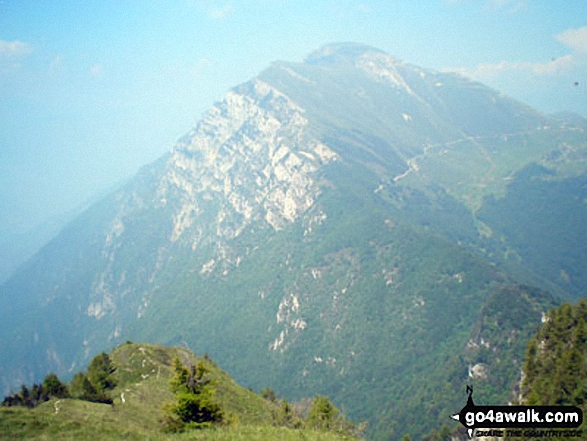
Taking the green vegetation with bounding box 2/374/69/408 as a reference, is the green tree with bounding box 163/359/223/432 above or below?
above

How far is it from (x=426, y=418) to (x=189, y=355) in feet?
368

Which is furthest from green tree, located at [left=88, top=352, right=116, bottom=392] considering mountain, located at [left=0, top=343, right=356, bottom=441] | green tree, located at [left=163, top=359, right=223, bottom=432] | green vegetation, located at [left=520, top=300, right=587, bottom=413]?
green vegetation, located at [left=520, top=300, right=587, bottom=413]

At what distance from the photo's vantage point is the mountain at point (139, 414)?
32656 millimetres

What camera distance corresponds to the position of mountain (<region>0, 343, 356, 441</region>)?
107 ft

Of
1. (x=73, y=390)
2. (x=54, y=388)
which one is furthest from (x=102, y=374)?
(x=54, y=388)

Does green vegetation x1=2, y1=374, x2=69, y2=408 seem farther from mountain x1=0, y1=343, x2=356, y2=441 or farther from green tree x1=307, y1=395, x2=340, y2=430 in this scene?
green tree x1=307, y1=395, x2=340, y2=430

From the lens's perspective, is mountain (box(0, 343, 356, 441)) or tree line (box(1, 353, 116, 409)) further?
tree line (box(1, 353, 116, 409))

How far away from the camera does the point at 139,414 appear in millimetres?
54281

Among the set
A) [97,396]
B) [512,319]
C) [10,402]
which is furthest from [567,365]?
[512,319]

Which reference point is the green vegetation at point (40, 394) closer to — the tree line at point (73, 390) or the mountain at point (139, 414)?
the tree line at point (73, 390)

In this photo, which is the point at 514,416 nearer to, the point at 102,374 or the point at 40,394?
the point at 40,394

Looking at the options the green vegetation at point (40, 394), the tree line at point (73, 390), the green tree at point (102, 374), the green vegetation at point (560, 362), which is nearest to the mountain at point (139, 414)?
the green tree at point (102, 374)

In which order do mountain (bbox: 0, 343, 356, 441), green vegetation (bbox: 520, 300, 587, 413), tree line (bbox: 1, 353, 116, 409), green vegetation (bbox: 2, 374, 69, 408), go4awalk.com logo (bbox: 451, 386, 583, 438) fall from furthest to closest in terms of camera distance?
green vegetation (bbox: 520, 300, 587, 413), green vegetation (bbox: 2, 374, 69, 408), tree line (bbox: 1, 353, 116, 409), mountain (bbox: 0, 343, 356, 441), go4awalk.com logo (bbox: 451, 386, 583, 438)

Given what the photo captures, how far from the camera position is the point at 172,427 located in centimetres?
3766
